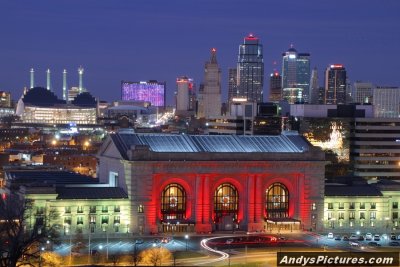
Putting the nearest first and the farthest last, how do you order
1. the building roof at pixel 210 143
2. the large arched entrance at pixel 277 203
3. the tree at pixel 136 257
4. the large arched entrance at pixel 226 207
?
the tree at pixel 136 257 → the building roof at pixel 210 143 → the large arched entrance at pixel 226 207 → the large arched entrance at pixel 277 203

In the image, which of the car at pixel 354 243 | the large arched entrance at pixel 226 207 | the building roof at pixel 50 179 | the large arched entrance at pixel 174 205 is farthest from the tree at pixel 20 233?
the car at pixel 354 243

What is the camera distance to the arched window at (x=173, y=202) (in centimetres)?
11575

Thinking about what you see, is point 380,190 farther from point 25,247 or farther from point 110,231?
point 25,247

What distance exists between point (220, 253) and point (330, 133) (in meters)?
79.9

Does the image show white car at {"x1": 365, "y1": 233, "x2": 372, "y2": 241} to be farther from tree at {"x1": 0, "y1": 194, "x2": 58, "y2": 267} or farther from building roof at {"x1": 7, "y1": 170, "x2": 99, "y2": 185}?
tree at {"x1": 0, "y1": 194, "x2": 58, "y2": 267}

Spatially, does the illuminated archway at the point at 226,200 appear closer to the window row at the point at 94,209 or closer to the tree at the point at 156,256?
the window row at the point at 94,209

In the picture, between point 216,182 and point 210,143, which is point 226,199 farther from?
point 210,143

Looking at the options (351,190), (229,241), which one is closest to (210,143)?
(229,241)

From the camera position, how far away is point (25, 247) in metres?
82.8

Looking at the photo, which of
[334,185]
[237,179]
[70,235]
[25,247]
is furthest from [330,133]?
[25,247]

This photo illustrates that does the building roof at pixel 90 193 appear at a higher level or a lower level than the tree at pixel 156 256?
higher

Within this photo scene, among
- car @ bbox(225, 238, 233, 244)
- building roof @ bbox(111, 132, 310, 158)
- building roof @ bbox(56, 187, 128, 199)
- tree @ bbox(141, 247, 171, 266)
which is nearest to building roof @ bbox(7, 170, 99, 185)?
building roof @ bbox(56, 187, 128, 199)

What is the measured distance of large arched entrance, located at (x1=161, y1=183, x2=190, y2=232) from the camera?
115 meters

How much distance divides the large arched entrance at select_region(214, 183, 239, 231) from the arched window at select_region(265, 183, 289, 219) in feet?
12.6
